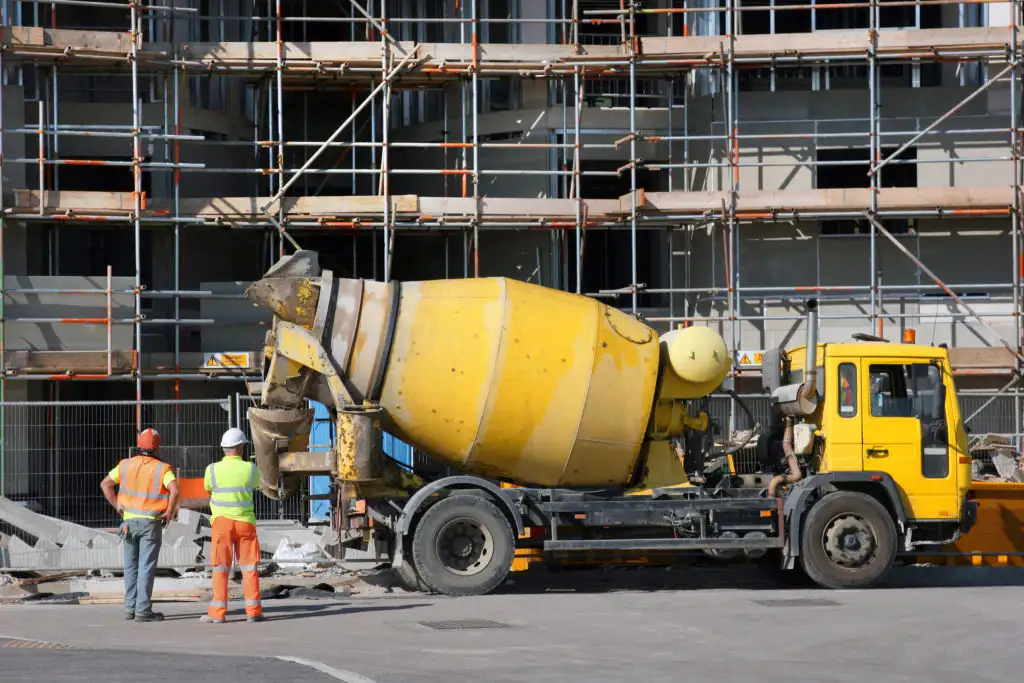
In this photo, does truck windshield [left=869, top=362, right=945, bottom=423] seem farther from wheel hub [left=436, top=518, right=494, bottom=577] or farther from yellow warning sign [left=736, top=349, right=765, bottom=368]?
yellow warning sign [left=736, top=349, right=765, bottom=368]

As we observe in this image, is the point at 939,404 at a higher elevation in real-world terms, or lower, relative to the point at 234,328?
lower

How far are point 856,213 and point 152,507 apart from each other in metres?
13.7

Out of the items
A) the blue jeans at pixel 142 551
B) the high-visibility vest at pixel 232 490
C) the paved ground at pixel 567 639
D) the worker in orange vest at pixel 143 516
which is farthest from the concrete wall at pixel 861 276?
the blue jeans at pixel 142 551

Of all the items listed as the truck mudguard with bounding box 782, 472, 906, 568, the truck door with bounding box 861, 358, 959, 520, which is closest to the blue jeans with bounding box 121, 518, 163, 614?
the truck mudguard with bounding box 782, 472, 906, 568

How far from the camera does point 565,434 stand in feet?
53.2

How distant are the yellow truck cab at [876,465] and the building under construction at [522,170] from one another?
6.33 meters

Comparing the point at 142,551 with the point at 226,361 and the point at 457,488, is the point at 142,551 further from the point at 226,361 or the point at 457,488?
the point at 226,361

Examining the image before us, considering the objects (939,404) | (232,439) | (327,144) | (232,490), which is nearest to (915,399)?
(939,404)

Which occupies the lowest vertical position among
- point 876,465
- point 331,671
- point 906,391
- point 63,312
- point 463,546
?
point 331,671

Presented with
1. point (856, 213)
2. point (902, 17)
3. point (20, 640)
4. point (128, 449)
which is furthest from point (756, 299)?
point (20, 640)

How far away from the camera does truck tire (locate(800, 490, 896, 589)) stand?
16688 millimetres

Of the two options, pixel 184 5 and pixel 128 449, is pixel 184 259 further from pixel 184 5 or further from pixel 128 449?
pixel 128 449

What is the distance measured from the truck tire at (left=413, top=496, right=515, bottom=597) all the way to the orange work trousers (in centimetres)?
241

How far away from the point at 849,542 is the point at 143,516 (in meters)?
7.44
